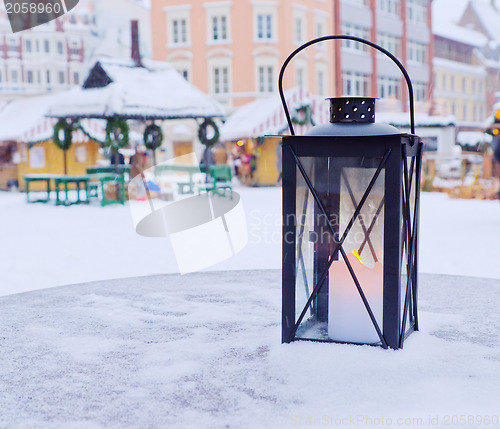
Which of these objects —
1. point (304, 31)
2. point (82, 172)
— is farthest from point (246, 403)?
point (304, 31)

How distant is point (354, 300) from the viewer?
11.7ft

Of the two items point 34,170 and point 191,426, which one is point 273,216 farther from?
point 34,170

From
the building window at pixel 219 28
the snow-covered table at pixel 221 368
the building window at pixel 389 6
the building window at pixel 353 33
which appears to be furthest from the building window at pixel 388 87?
the snow-covered table at pixel 221 368

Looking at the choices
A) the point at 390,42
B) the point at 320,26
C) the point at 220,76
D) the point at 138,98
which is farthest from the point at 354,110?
the point at 390,42

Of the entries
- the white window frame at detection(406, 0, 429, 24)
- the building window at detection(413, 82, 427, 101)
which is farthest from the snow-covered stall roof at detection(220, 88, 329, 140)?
the building window at detection(413, 82, 427, 101)

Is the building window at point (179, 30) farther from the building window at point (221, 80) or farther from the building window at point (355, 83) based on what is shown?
the building window at point (355, 83)

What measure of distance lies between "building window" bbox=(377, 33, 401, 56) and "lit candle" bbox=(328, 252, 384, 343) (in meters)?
39.1

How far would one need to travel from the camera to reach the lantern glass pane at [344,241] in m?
3.44

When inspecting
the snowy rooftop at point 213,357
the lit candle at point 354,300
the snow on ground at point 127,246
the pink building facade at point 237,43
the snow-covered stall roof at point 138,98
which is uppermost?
the pink building facade at point 237,43

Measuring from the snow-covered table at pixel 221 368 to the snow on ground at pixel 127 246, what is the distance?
1.67 m

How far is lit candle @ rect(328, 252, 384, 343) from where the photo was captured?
139 inches

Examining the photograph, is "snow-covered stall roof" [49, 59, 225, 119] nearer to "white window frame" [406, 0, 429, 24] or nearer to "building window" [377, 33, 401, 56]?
"building window" [377, 33, 401, 56]

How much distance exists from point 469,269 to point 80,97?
13.2 metres

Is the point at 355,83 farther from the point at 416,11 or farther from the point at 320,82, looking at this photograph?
the point at 416,11
